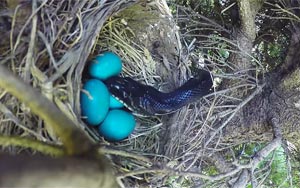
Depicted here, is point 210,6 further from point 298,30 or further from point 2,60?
point 2,60

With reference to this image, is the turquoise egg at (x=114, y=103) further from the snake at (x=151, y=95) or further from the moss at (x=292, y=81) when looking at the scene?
the moss at (x=292, y=81)

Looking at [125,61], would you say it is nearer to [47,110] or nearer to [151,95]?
[151,95]

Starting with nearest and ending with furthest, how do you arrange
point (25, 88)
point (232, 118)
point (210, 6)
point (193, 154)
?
1. point (25, 88)
2. point (193, 154)
3. point (232, 118)
4. point (210, 6)

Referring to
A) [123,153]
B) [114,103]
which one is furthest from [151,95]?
[123,153]

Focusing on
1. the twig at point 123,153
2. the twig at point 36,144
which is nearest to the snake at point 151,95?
the twig at point 123,153

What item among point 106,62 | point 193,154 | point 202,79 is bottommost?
point 193,154

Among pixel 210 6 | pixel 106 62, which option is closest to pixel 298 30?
pixel 210 6
